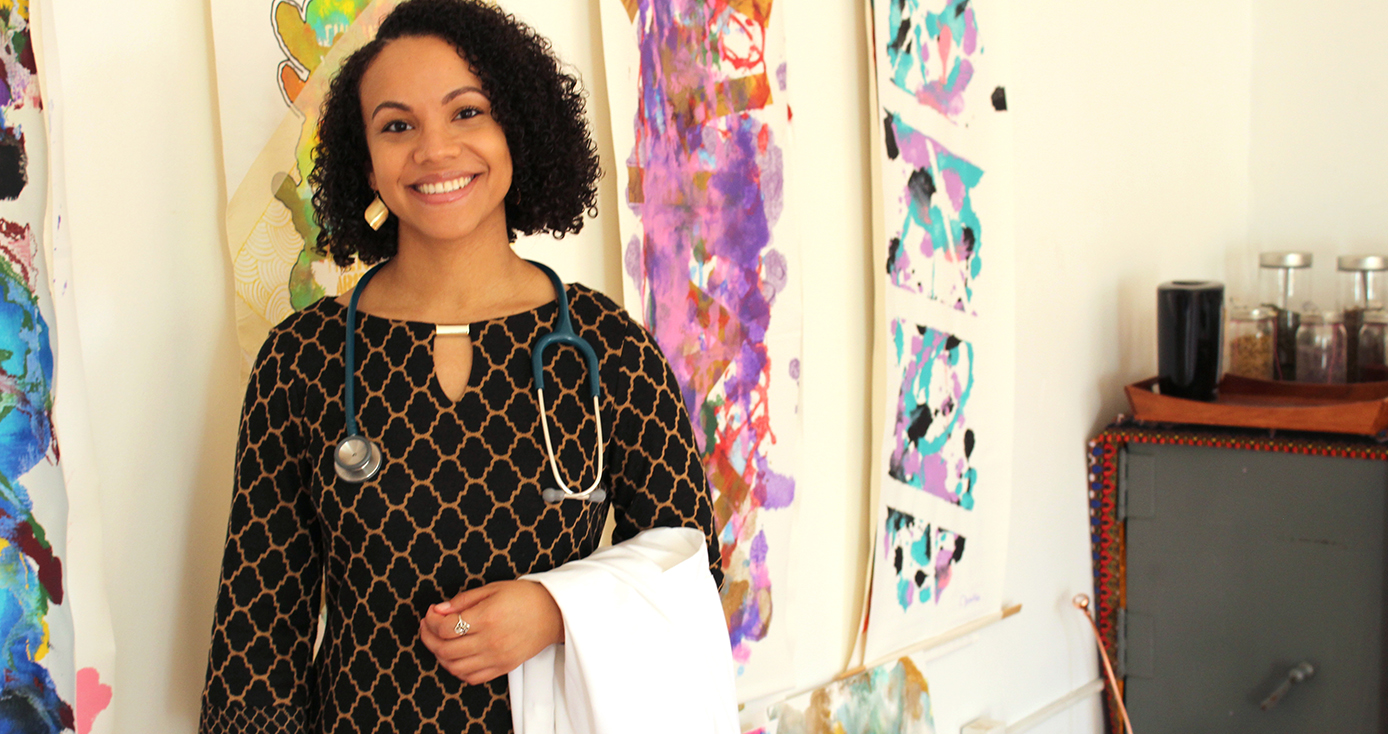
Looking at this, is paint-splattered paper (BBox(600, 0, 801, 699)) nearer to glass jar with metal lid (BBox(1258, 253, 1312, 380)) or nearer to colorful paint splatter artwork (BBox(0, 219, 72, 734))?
colorful paint splatter artwork (BBox(0, 219, 72, 734))

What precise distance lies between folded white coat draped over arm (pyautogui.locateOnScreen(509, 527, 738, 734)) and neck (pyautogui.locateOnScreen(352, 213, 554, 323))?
10.0 inches

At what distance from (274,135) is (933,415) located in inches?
48.0

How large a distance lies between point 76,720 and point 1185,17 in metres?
2.74

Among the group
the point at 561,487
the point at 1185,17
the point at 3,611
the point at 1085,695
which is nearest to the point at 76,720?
the point at 3,611

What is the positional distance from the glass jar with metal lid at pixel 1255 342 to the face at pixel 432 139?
2.08 m

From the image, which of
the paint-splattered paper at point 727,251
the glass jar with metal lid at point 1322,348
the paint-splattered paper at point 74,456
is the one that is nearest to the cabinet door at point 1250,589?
the glass jar with metal lid at point 1322,348

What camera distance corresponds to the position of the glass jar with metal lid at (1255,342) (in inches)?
94.8

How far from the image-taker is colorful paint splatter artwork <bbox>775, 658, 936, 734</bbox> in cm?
167

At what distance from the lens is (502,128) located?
0.96 metres

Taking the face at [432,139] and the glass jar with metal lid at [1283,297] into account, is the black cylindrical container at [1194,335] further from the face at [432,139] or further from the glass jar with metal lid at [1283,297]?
the face at [432,139]

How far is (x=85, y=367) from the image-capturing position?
1023mm

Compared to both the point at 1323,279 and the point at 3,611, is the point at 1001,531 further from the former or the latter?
the point at 3,611

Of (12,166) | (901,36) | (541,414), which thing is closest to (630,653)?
(541,414)

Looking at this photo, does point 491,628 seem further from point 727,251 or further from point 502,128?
point 727,251
